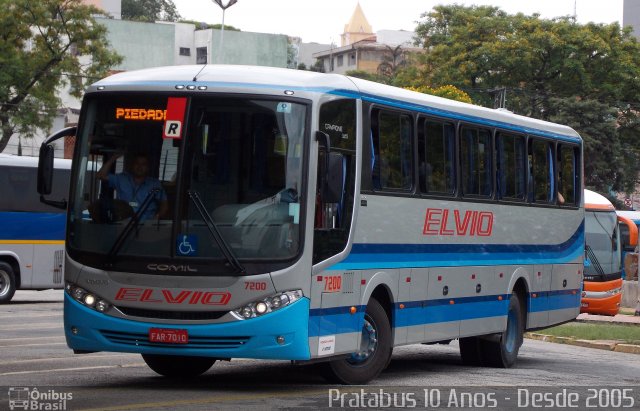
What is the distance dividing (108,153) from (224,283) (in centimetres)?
185

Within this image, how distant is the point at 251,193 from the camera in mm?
12109

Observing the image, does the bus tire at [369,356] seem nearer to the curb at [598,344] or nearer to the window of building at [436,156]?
the window of building at [436,156]

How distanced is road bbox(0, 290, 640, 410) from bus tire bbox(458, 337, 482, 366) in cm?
19

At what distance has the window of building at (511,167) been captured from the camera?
17.8 metres

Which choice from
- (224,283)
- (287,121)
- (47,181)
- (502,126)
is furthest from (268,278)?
(502,126)

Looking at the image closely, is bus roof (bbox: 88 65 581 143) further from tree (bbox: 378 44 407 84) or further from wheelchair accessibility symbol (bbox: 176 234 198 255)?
tree (bbox: 378 44 407 84)

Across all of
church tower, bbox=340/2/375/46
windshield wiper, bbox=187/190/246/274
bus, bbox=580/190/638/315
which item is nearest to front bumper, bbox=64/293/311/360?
windshield wiper, bbox=187/190/246/274

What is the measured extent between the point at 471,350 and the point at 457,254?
2.43 metres

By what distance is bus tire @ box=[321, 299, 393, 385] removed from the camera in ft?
44.0

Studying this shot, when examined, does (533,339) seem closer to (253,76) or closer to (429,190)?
(429,190)

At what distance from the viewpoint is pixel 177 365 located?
14250 millimetres

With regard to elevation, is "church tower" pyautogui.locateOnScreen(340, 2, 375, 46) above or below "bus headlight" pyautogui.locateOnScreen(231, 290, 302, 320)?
above

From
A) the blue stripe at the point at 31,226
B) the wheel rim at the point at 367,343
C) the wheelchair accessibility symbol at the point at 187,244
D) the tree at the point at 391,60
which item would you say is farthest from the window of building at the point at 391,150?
the tree at the point at 391,60

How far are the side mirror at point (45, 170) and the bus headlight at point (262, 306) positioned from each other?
2319 millimetres
